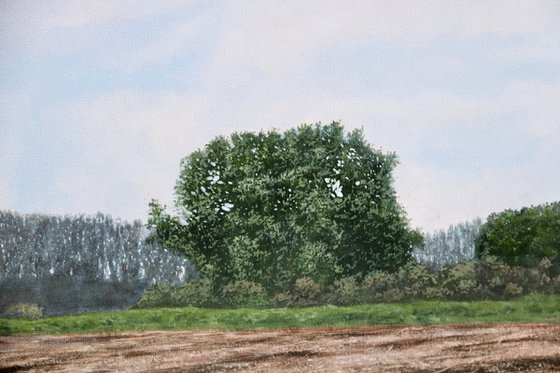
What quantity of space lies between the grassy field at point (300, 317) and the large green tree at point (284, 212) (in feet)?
3.74

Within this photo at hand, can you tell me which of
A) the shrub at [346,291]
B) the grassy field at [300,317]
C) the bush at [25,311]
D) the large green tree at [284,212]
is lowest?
the grassy field at [300,317]

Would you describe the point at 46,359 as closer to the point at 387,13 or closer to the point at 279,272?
the point at 279,272

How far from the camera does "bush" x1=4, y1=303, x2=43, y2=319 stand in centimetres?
1266

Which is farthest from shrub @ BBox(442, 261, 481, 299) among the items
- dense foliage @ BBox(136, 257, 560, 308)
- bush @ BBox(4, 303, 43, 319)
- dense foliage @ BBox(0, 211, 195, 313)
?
bush @ BBox(4, 303, 43, 319)

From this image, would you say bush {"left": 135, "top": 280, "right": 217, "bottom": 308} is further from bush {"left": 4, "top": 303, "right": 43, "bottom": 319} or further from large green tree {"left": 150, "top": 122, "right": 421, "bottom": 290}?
bush {"left": 4, "top": 303, "right": 43, "bottom": 319}

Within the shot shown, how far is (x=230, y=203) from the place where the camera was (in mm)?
16453

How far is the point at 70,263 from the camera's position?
1345 cm

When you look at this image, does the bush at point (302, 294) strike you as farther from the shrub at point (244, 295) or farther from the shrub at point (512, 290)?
the shrub at point (512, 290)

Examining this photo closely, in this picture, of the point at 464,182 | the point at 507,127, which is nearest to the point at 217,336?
the point at 464,182

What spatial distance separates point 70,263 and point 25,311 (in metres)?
1.18

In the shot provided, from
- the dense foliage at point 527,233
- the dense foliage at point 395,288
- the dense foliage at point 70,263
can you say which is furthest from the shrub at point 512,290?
the dense foliage at point 70,263

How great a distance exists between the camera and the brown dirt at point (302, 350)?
10227 millimetres

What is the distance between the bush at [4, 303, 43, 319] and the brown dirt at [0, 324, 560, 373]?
343 millimetres

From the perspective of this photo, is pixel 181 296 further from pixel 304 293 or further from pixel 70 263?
pixel 70 263
